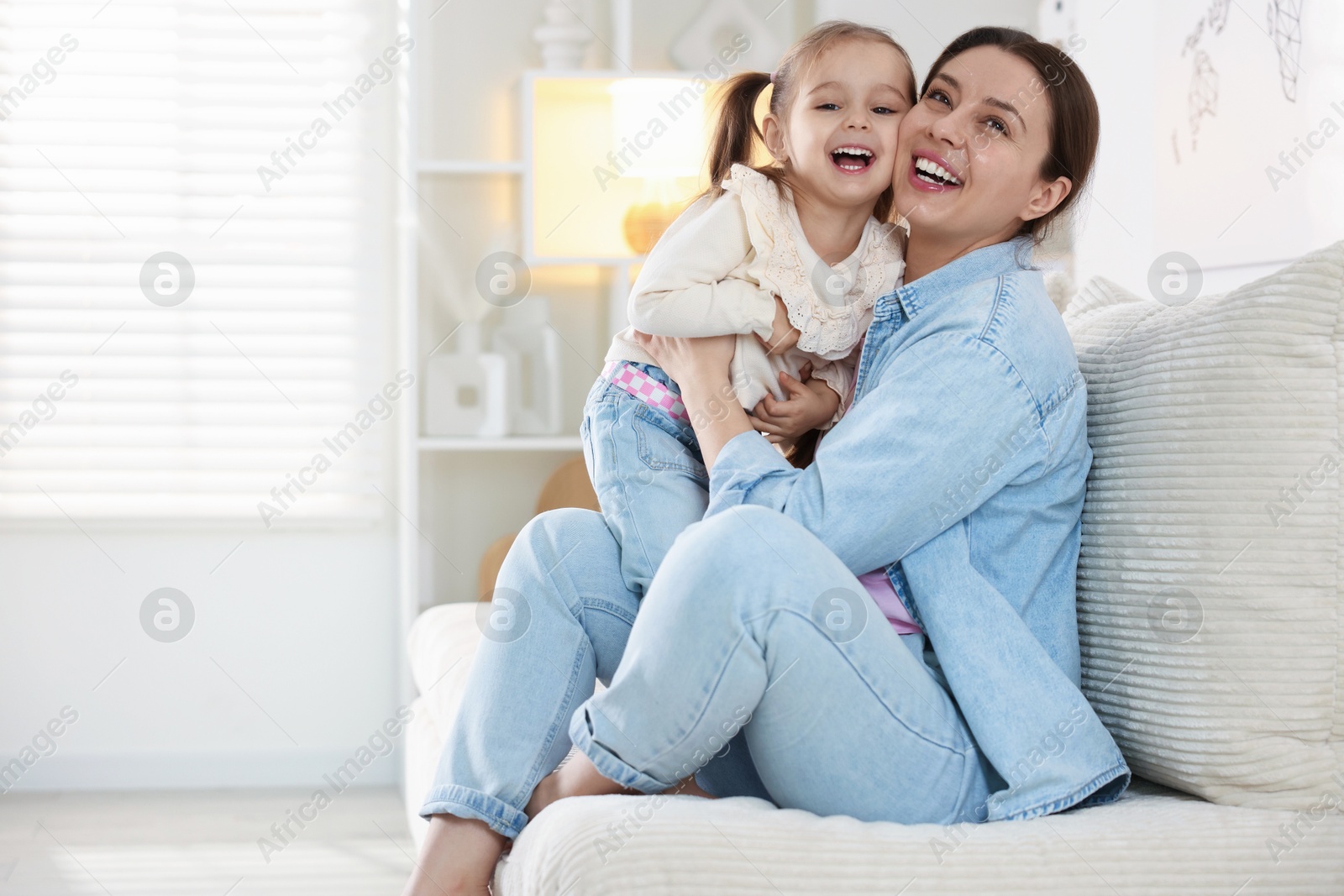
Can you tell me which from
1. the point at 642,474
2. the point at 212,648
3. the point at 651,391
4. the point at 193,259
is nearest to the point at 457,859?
the point at 642,474

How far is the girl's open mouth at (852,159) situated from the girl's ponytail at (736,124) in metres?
0.19

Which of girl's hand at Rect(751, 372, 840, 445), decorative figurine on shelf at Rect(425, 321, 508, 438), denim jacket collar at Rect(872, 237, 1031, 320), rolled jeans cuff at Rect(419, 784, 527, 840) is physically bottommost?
rolled jeans cuff at Rect(419, 784, 527, 840)

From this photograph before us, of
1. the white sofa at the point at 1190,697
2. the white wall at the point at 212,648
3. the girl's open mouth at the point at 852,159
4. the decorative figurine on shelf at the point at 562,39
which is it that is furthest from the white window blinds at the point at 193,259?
the white sofa at the point at 1190,697

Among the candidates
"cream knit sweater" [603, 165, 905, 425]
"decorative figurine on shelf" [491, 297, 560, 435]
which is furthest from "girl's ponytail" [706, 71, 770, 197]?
"decorative figurine on shelf" [491, 297, 560, 435]

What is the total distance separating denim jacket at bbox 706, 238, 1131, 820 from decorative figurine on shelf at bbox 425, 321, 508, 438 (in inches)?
64.2

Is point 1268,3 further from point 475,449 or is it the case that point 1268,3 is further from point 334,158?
point 334,158

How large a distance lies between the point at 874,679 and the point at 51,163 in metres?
2.64

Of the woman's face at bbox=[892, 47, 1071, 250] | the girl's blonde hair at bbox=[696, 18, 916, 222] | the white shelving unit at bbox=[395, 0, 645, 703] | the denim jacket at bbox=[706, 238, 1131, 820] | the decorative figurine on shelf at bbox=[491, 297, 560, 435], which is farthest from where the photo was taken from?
the decorative figurine on shelf at bbox=[491, 297, 560, 435]

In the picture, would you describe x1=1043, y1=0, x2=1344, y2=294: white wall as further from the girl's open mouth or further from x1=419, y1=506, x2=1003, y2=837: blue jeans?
x1=419, y1=506, x2=1003, y2=837: blue jeans

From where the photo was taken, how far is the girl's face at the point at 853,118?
141cm

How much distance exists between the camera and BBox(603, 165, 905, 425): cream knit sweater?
1.37 meters

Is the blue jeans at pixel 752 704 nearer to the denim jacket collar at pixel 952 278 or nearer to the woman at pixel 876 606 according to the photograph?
the woman at pixel 876 606

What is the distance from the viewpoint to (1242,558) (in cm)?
104

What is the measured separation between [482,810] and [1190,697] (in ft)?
2.20
